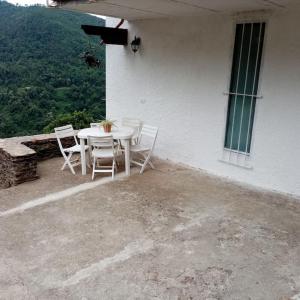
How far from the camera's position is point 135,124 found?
702 centimetres

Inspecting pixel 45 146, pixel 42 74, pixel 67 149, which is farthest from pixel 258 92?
pixel 42 74

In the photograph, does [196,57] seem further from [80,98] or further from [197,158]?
[80,98]

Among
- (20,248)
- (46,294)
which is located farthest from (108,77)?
(46,294)

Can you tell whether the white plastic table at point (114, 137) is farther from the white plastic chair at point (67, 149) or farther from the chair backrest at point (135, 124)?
the chair backrest at point (135, 124)

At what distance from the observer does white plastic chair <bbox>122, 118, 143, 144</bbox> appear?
684 cm

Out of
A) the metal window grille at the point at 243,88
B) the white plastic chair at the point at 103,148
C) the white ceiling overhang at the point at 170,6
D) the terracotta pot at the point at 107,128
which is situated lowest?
the white plastic chair at the point at 103,148

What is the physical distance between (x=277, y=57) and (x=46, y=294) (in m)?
4.35

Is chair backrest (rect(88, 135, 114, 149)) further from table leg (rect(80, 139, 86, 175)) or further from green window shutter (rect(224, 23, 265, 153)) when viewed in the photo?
green window shutter (rect(224, 23, 265, 153))

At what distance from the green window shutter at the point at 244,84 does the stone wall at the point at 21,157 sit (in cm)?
351

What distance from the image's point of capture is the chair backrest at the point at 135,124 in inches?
269

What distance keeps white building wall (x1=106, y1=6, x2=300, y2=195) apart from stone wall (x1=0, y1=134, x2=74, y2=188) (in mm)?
1887

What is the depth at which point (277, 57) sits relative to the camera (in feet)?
16.1

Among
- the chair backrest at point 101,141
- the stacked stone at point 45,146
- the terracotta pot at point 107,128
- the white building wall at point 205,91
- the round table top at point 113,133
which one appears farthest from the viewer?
the stacked stone at point 45,146

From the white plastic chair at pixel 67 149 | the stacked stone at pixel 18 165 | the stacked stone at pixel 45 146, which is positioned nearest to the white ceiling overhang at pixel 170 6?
the white plastic chair at pixel 67 149
